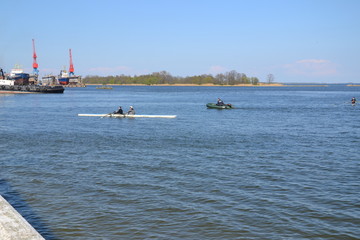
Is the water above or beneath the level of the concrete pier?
beneath

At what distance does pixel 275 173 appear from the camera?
19.2 metres

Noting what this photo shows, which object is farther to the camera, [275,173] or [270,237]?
[275,173]

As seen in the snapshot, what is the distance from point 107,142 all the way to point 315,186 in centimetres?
1763

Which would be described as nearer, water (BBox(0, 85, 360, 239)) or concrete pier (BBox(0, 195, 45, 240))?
concrete pier (BBox(0, 195, 45, 240))

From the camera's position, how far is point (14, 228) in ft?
17.9

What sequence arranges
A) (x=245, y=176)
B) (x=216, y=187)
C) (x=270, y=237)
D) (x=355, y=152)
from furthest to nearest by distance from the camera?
(x=355, y=152), (x=245, y=176), (x=216, y=187), (x=270, y=237)

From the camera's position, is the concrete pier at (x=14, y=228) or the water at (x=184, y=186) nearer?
the concrete pier at (x=14, y=228)

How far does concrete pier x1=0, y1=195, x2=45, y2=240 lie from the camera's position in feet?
17.2

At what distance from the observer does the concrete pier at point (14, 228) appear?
17.2ft

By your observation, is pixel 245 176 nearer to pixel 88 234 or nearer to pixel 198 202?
pixel 198 202

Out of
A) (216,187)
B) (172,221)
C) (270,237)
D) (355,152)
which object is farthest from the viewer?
(355,152)

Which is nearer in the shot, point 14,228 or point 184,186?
point 14,228

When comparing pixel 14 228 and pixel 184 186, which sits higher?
pixel 14 228

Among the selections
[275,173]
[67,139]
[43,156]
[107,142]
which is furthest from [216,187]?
[67,139]
